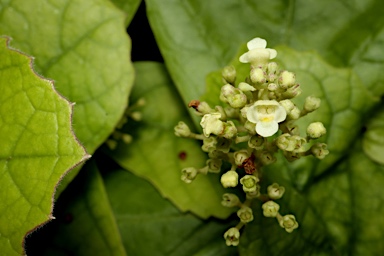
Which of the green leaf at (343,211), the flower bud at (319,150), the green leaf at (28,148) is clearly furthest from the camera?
the green leaf at (343,211)

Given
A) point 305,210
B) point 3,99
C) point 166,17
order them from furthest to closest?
point 166,17 → point 305,210 → point 3,99

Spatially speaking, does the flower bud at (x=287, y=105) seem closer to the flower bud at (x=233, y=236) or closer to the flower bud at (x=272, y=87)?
the flower bud at (x=272, y=87)

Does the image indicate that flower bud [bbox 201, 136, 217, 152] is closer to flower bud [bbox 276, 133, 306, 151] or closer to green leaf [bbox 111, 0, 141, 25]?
flower bud [bbox 276, 133, 306, 151]

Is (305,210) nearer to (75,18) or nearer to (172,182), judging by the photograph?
(172,182)

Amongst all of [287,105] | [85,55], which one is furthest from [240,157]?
[85,55]

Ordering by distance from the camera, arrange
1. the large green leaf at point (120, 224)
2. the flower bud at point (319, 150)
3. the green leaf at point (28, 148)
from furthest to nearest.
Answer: the large green leaf at point (120, 224), the flower bud at point (319, 150), the green leaf at point (28, 148)

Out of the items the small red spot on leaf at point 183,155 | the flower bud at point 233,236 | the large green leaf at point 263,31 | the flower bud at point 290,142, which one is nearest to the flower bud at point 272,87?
the flower bud at point 290,142

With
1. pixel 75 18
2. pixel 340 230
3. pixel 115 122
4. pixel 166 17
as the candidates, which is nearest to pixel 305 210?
pixel 340 230
